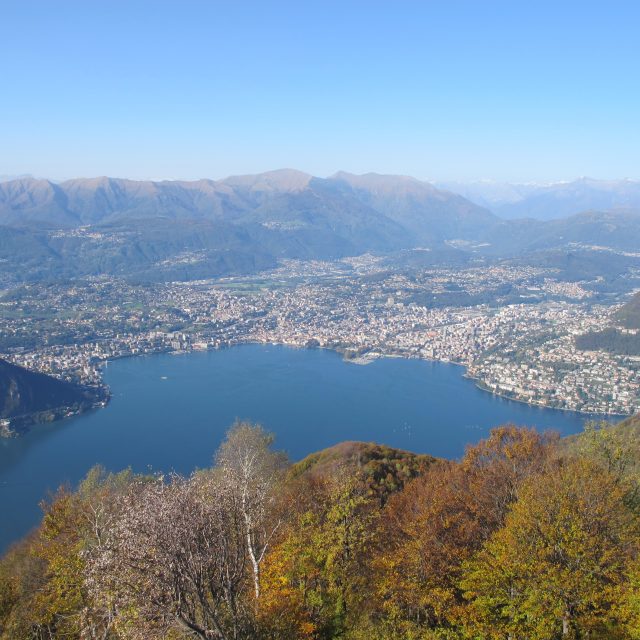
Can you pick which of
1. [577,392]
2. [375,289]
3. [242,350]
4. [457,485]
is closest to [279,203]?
[375,289]

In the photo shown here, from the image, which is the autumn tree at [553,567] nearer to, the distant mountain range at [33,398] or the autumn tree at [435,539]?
the autumn tree at [435,539]

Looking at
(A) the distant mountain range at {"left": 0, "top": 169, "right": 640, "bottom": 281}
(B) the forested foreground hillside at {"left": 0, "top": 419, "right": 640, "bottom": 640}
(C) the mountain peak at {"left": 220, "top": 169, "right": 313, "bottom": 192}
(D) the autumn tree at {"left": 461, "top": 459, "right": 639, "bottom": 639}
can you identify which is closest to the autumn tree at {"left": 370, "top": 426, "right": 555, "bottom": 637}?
(B) the forested foreground hillside at {"left": 0, "top": 419, "right": 640, "bottom": 640}

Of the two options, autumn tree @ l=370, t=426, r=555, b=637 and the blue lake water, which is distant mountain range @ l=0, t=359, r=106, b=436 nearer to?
the blue lake water

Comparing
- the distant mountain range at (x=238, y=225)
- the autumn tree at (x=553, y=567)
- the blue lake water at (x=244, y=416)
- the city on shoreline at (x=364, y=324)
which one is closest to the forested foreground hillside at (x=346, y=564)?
the autumn tree at (x=553, y=567)

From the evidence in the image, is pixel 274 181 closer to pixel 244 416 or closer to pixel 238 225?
pixel 238 225

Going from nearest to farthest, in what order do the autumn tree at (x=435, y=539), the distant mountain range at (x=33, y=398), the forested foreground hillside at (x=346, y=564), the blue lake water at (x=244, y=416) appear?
the forested foreground hillside at (x=346, y=564), the autumn tree at (x=435, y=539), the blue lake water at (x=244, y=416), the distant mountain range at (x=33, y=398)

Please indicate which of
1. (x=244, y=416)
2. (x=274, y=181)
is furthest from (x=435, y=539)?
(x=274, y=181)
